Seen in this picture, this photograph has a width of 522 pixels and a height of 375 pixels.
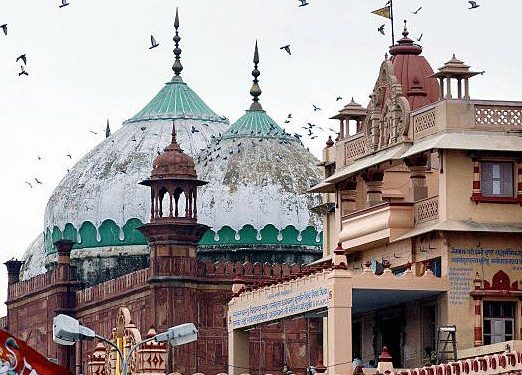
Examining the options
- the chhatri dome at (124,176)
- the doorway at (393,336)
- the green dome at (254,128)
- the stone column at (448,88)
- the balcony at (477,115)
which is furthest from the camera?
the chhatri dome at (124,176)

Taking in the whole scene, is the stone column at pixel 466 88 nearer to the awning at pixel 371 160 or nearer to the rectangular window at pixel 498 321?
the awning at pixel 371 160

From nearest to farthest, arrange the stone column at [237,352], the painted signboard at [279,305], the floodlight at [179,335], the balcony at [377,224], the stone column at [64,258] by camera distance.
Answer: the floodlight at [179,335] < the painted signboard at [279,305] < the balcony at [377,224] < the stone column at [237,352] < the stone column at [64,258]

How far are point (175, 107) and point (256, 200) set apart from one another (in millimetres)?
6616

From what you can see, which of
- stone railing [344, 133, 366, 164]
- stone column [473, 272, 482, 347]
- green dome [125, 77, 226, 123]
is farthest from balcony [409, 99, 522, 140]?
green dome [125, 77, 226, 123]

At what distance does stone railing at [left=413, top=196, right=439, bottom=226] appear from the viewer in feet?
207

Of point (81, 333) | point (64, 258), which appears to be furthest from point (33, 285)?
point (81, 333)

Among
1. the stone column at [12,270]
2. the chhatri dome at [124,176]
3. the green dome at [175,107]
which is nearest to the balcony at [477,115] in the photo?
the chhatri dome at [124,176]

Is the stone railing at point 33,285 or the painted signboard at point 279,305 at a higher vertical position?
the stone railing at point 33,285

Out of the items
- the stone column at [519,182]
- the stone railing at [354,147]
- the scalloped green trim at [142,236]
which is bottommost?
the stone column at [519,182]

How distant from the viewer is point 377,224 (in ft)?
214

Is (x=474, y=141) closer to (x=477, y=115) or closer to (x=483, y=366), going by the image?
(x=477, y=115)

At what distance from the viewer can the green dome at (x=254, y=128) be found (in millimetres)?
90000

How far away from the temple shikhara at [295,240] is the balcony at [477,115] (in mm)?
43

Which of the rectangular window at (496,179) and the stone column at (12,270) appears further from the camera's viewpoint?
the stone column at (12,270)
